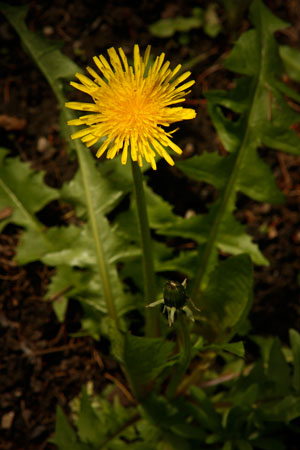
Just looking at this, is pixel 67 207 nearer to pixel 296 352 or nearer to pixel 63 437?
pixel 63 437

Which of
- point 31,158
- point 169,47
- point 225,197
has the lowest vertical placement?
point 225,197

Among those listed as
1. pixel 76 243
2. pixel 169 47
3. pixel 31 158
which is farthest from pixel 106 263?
pixel 169 47

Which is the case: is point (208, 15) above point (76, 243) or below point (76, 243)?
above

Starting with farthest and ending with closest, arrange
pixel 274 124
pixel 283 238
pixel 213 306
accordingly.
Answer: pixel 283 238
pixel 274 124
pixel 213 306

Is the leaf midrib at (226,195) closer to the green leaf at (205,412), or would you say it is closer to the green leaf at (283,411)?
the green leaf at (205,412)

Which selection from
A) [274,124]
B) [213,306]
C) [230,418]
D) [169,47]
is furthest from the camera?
[169,47]

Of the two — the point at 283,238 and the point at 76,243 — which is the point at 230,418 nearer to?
the point at 76,243

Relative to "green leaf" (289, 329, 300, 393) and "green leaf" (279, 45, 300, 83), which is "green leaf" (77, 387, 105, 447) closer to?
"green leaf" (289, 329, 300, 393)

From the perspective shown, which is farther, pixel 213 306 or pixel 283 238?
pixel 283 238
